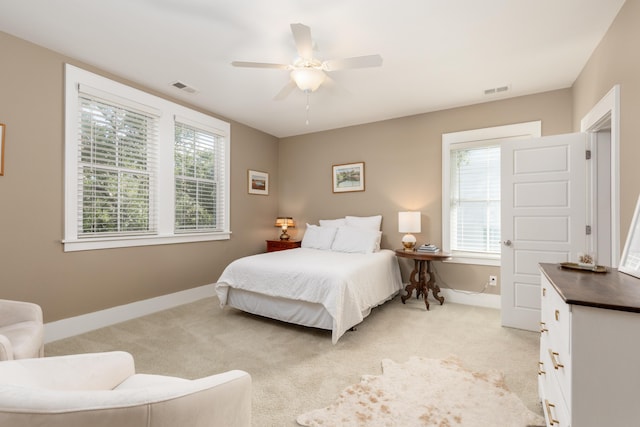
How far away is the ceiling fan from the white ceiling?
22cm

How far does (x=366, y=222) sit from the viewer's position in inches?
182

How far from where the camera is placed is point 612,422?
109 centimetres

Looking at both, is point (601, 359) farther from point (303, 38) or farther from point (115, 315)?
point (115, 315)

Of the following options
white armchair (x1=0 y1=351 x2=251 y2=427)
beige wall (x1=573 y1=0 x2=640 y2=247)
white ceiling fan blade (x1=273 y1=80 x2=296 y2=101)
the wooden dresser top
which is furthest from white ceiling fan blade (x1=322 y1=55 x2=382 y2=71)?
white armchair (x1=0 y1=351 x2=251 y2=427)

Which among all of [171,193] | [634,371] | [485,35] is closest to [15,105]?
[171,193]

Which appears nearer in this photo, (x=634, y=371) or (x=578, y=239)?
(x=634, y=371)

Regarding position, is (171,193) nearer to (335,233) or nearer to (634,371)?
(335,233)

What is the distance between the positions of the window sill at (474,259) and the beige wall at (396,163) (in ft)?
0.22

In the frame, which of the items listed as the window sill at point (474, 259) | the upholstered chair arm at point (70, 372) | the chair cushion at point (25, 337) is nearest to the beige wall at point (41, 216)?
the chair cushion at point (25, 337)

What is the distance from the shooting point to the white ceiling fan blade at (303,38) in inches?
79.6

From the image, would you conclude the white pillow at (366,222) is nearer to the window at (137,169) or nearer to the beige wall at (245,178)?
the beige wall at (245,178)

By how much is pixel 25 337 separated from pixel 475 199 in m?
4.56

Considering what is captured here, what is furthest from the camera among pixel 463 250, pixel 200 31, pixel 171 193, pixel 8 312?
pixel 463 250

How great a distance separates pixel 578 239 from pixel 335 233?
2.80 m
